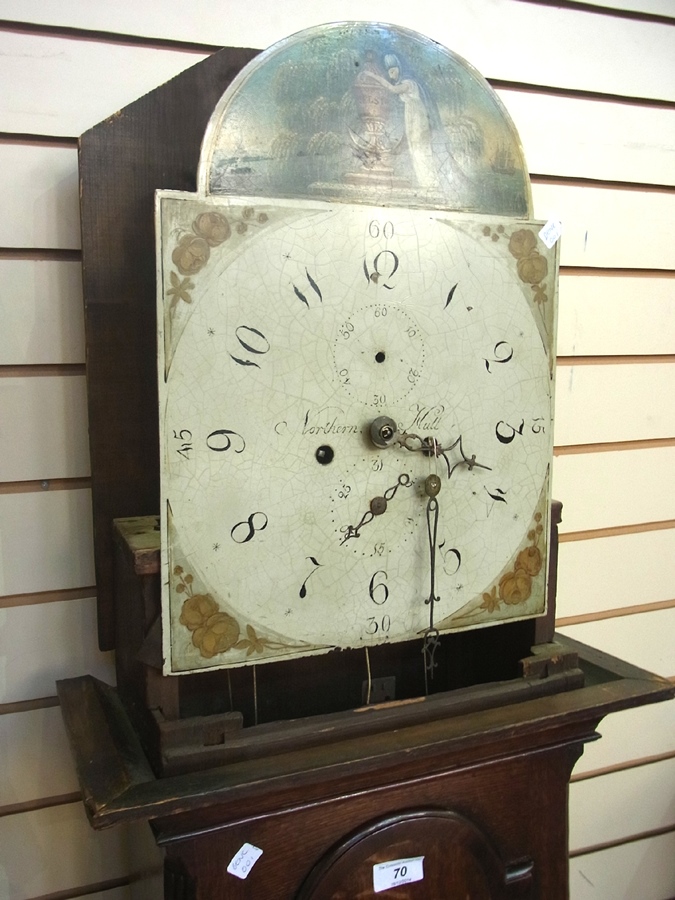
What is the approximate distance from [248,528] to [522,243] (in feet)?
1.58

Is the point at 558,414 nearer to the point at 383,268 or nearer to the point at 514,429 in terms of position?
the point at 514,429

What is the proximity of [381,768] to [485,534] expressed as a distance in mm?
305

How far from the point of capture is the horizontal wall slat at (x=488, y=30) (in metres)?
1.09

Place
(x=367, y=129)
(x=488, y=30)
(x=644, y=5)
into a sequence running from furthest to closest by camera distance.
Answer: (x=644, y=5), (x=488, y=30), (x=367, y=129)

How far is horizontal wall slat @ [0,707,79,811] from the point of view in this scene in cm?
113

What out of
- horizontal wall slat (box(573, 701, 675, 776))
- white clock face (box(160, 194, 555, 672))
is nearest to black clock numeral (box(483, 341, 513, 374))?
white clock face (box(160, 194, 555, 672))

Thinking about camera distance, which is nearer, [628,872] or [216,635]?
[216,635]

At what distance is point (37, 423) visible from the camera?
110 centimetres

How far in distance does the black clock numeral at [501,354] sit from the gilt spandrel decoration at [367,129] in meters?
0.17

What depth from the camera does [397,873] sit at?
923 millimetres

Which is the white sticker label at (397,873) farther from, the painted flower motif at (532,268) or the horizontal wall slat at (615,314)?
the horizontal wall slat at (615,314)

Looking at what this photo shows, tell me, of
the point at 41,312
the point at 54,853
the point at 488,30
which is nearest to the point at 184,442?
the point at 41,312

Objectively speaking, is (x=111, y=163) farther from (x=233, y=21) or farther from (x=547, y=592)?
(x=547, y=592)

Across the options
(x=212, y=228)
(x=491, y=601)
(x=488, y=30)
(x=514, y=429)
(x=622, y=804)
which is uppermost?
(x=488, y=30)
